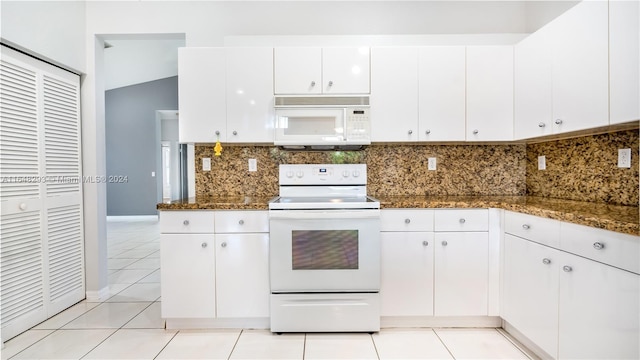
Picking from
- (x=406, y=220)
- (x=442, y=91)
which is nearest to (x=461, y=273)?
(x=406, y=220)

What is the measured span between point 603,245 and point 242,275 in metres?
1.90

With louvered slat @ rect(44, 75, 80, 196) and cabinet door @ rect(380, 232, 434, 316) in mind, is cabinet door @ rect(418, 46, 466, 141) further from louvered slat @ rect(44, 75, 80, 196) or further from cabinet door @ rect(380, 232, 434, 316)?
louvered slat @ rect(44, 75, 80, 196)

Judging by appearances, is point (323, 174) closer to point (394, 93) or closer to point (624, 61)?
point (394, 93)

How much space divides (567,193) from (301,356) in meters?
2.10

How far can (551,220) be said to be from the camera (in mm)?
1610

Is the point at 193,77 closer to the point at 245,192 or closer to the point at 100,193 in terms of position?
the point at 245,192

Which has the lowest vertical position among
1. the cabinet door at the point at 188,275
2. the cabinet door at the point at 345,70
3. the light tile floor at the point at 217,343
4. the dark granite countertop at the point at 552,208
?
the light tile floor at the point at 217,343

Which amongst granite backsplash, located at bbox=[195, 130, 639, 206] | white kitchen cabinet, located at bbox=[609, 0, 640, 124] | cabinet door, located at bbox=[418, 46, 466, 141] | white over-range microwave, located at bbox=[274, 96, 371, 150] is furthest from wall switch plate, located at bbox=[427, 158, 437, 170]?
white kitchen cabinet, located at bbox=[609, 0, 640, 124]

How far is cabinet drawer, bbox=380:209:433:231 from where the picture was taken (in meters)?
2.07

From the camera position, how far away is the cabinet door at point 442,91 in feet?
7.55

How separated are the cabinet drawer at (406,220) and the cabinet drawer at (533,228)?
47 cm

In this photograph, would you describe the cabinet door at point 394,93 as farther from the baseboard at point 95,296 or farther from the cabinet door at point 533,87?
the baseboard at point 95,296

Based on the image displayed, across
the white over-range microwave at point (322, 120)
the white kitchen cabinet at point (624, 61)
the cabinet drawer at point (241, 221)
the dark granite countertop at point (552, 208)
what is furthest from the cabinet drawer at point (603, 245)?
the cabinet drawer at point (241, 221)

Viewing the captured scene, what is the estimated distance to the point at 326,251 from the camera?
2.02 metres
